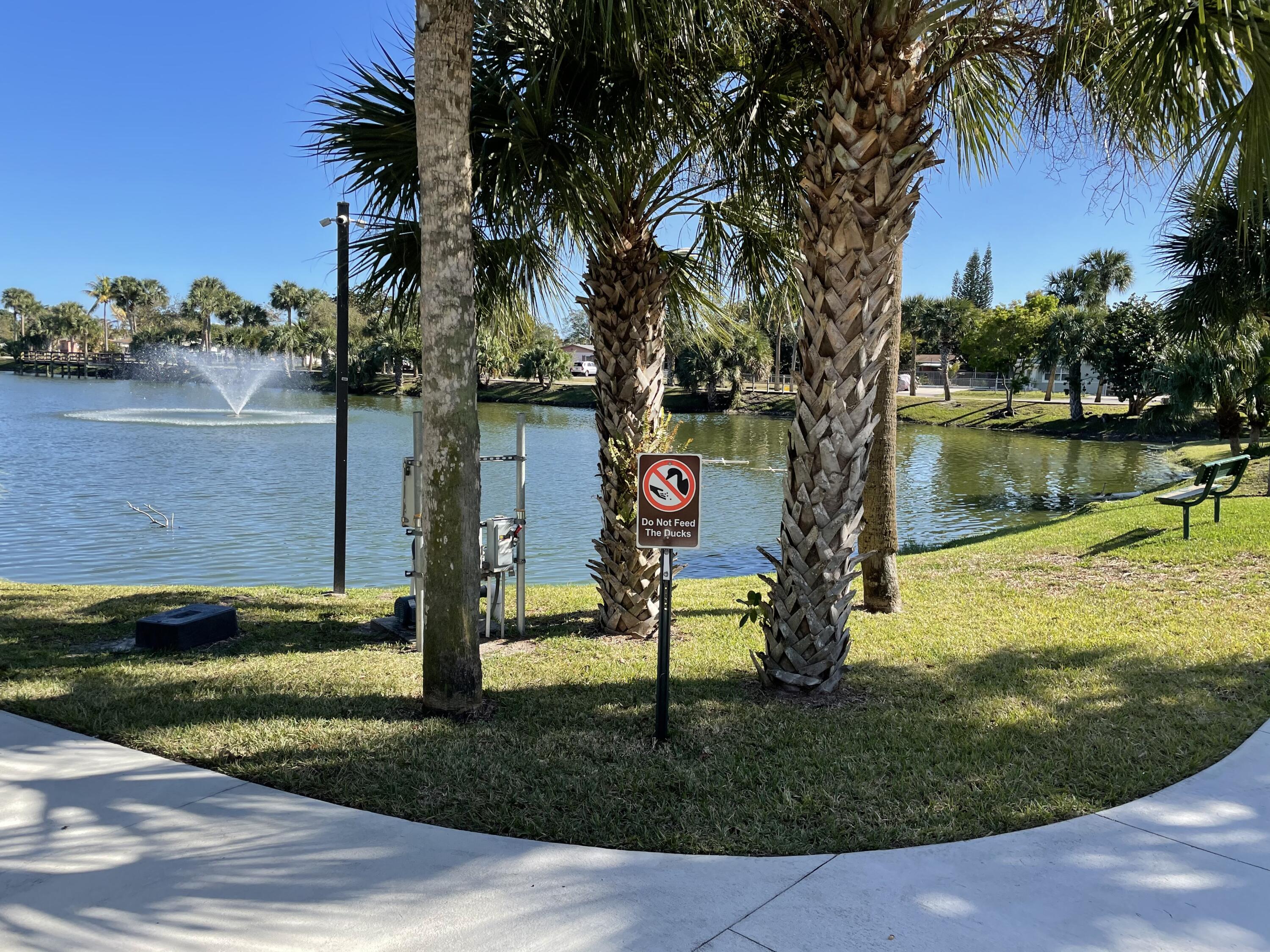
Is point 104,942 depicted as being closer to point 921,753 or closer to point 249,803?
point 249,803

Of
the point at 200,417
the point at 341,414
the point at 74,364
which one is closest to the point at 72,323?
the point at 74,364

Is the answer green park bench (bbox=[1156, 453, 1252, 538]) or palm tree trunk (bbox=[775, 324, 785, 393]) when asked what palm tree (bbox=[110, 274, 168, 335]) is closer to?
palm tree trunk (bbox=[775, 324, 785, 393])

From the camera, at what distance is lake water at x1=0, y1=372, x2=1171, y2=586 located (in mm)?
14320

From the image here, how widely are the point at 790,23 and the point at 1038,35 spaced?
1775mm

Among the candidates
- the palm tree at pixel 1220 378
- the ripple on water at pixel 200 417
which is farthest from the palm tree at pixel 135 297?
the palm tree at pixel 1220 378

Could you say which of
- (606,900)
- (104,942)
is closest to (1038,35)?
(606,900)

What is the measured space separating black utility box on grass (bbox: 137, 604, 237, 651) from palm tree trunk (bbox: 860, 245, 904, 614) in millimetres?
5724

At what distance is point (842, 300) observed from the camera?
17.9 ft

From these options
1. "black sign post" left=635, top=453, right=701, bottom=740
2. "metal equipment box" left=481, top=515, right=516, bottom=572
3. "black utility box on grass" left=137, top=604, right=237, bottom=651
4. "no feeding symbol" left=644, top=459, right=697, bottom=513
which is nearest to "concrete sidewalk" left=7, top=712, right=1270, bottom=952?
"black sign post" left=635, top=453, right=701, bottom=740

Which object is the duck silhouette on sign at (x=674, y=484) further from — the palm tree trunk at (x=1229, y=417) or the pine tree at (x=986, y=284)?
the pine tree at (x=986, y=284)

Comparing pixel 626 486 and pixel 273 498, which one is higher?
pixel 626 486

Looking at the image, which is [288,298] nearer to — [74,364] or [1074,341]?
[74,364]

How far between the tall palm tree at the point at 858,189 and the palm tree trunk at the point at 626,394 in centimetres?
195

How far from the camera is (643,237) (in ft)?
24.6
